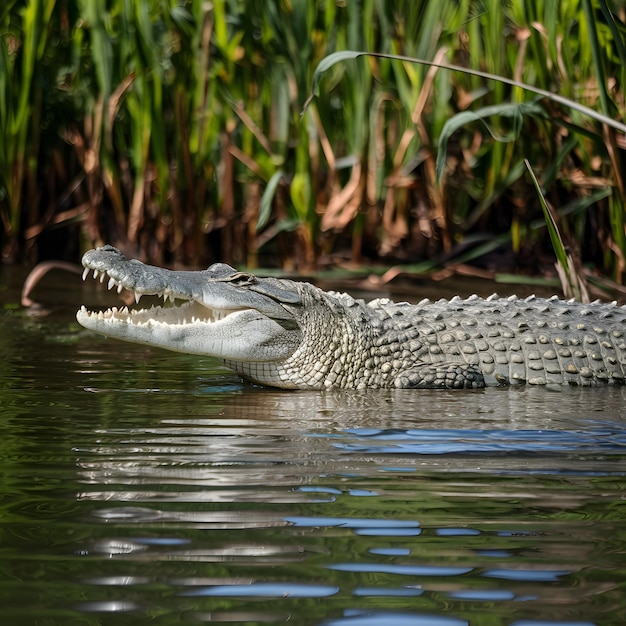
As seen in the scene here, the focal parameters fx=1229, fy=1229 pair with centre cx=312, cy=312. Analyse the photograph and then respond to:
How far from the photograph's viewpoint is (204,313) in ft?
17.0

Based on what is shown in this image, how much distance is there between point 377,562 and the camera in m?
2.37

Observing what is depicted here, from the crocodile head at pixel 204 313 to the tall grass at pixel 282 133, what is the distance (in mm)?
2104

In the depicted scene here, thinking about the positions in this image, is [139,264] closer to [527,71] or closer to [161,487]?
[161,487]

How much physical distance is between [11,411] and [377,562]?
2098 mm

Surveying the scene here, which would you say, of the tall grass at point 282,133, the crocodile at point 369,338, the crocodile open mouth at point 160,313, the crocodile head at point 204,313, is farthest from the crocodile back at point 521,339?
the tall grass at point 282,133

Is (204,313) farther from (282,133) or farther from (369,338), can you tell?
(282,133)

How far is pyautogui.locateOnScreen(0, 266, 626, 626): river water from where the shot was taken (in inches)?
84.7

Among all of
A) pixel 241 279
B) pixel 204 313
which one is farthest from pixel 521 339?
pixel 204 313

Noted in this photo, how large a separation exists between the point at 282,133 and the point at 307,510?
221 inches

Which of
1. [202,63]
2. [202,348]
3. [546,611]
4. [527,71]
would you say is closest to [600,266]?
[527,71]

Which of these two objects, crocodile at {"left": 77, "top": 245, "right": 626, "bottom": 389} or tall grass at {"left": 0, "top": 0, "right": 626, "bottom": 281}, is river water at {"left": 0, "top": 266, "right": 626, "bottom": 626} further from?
tall grass at {"left": 0, "top": 0, "right": 626, "bottom": 281}

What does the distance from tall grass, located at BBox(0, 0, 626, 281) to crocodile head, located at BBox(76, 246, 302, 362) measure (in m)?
2.10

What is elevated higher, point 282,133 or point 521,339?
point 282,133

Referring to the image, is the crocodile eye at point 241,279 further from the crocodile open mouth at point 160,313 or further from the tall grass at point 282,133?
the tall grass at point 282,133
